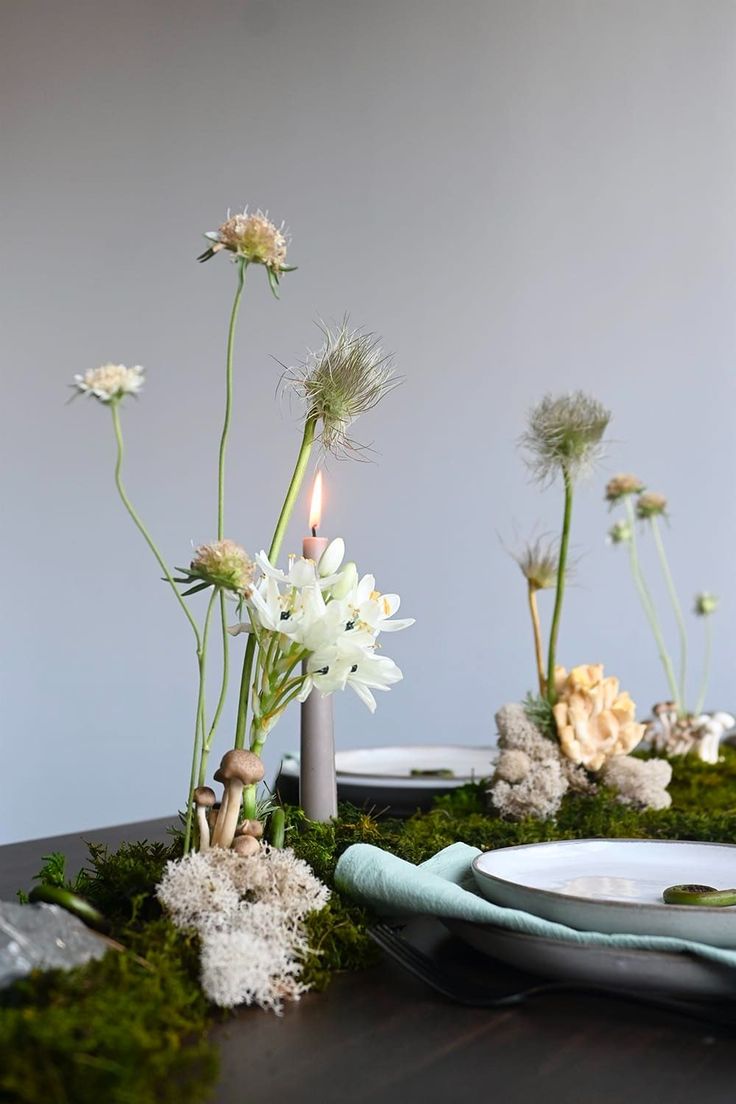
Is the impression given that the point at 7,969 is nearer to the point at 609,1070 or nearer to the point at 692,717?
the point at 609,1070

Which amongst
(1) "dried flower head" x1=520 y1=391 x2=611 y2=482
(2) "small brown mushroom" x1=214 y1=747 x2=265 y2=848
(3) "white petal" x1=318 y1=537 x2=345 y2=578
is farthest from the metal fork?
(1) "dried flower head" x1=520 y1=391 x2=611 y2=482

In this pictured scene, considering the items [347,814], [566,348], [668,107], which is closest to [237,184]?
[566,348]

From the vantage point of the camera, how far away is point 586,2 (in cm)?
286

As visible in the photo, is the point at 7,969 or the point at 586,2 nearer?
the point at 7,969

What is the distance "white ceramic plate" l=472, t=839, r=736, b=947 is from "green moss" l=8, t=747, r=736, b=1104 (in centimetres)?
8

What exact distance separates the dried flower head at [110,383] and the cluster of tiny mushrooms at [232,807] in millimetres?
196

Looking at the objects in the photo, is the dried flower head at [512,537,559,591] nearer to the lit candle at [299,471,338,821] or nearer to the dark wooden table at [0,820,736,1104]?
the lit candle at [299,471,338,821]

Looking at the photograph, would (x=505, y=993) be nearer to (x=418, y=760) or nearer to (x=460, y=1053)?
(x=460, y=1053)

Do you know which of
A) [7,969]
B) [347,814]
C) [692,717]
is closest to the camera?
[7,969]

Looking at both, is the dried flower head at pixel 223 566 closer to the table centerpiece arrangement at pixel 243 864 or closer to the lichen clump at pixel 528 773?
the table centerpiece arrangement at pixel 243 864

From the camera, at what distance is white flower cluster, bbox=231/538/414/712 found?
0.57m

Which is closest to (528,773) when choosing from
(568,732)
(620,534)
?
(568,732)

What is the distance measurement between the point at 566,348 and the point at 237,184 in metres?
1.02

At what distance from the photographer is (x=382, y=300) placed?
2.84m
